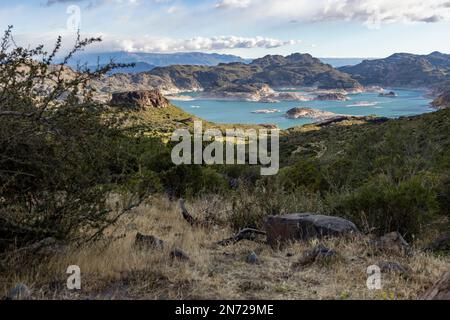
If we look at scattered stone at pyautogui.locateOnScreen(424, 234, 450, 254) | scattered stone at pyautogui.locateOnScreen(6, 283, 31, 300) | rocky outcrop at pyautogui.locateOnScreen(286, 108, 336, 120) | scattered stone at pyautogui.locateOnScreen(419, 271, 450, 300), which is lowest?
rocky outcrop at pyautogui.locateOnScreen(286, 108, 336, 120)

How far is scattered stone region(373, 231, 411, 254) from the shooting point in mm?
5720

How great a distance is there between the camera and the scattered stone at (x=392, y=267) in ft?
15.4

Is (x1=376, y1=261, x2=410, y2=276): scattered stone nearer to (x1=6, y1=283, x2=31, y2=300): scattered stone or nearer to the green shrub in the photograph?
the green shrub

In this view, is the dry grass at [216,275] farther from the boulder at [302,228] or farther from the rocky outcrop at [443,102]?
the rocky outcrop at [443,102]

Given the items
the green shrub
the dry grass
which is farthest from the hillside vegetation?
the green shrub

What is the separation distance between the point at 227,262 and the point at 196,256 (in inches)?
15.5

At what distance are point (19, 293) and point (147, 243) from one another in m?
2.12

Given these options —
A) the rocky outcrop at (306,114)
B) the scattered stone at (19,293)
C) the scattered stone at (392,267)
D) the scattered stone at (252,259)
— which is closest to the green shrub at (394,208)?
the scattered stone at (392,267)

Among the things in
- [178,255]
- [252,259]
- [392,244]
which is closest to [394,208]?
[392,244]

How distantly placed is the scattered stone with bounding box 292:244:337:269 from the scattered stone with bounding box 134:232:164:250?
1.77m

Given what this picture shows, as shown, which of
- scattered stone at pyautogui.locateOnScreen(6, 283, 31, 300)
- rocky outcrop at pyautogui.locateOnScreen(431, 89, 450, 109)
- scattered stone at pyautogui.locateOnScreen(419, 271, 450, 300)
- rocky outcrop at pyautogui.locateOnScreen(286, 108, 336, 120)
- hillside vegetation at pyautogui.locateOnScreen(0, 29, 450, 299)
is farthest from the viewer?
rocky outcrop at pyautogui.locateOnScreen(431, 89, 450, 109)

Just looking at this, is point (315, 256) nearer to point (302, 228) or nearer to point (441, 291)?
point (302, 228)

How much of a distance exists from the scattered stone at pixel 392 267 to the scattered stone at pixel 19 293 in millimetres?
3697

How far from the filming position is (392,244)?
19.4 feet
